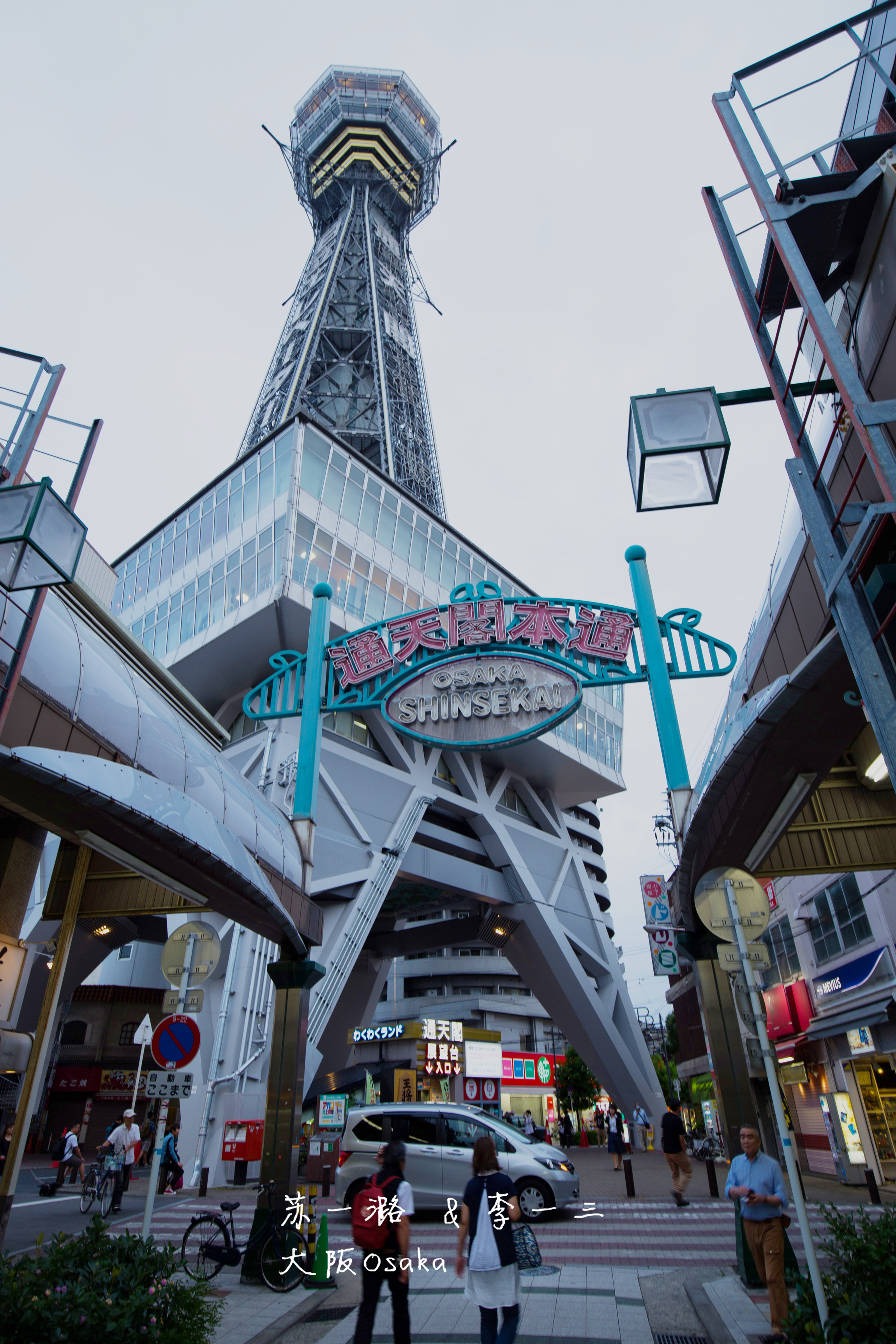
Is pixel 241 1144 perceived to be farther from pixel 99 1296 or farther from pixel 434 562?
pixel 434 562

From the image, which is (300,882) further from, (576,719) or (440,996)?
(440,996)

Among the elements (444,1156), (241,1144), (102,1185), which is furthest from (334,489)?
(444,1156)

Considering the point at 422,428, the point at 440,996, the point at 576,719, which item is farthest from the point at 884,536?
the point at 422,428

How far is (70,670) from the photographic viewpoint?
764 cm

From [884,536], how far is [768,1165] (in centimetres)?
561

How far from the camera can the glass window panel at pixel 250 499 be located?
104ft

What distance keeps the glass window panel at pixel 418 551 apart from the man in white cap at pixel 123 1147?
2438 centimetres

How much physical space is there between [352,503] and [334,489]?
1061 mm

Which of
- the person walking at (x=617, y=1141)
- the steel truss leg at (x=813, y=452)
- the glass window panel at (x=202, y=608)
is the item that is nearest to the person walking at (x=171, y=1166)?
the person walking at (x=617, y=1141)

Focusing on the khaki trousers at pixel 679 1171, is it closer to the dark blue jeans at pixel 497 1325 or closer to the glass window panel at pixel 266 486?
the dark blue jeans at pixel 497 1325

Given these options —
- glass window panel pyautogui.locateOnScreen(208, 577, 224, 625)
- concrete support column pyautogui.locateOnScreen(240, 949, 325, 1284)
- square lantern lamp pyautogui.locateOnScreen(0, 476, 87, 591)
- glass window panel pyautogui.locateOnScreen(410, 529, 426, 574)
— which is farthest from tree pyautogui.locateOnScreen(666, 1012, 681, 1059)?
square lantern lamp pyautogui.locateOnScreen(0, 476, 87, 591)

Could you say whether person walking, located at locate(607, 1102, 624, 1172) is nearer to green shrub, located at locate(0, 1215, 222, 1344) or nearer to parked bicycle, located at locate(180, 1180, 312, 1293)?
parked bicycle, located at locate(180, 1180, 312, 1293)

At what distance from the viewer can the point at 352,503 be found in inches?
1292

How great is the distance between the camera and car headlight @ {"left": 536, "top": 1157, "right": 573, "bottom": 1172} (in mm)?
13164
